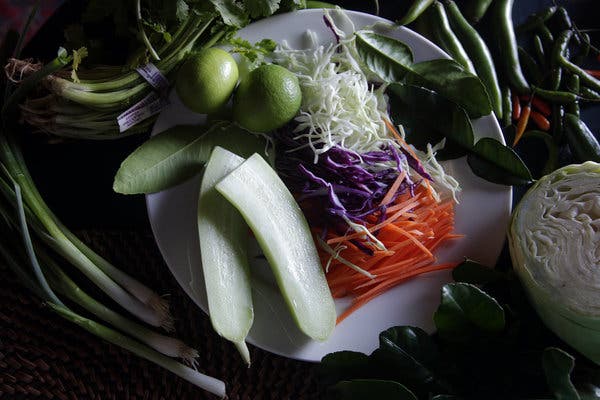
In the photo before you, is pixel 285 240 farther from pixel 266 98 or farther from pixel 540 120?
pixel 540 120

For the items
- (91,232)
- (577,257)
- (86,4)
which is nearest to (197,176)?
(91,232)

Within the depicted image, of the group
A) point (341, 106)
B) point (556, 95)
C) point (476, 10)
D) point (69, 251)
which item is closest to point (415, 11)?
point (476, 10)

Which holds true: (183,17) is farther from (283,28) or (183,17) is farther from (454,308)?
(454,308)

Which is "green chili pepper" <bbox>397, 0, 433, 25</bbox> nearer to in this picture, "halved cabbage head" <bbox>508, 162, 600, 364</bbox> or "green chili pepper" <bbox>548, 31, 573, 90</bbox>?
"green chili pepper" <bbox>548, 31, 573, 90</bbox>

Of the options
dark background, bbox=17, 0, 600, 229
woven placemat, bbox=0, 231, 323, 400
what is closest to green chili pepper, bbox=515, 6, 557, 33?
dark background, bbox=17, 0, 600, 229

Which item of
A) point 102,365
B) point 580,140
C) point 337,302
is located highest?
point 580,140

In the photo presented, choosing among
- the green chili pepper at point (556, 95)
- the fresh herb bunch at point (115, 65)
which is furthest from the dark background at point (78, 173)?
the green chili pepper at point (556, 95)

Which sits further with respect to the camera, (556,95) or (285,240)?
(556,95)
